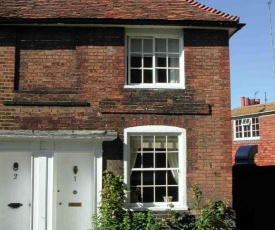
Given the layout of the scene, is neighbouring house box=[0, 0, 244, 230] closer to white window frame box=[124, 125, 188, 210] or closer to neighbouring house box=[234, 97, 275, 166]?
white window frame box=[124, 125, 188, 210]

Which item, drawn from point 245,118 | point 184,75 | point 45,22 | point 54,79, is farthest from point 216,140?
point 245,118

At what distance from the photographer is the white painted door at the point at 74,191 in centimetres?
1006

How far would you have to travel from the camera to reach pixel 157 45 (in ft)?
34.6

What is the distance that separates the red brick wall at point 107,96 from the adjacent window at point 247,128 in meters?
12.8

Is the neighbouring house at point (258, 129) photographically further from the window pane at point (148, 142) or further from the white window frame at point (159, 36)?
the window pane at point (148, 142)

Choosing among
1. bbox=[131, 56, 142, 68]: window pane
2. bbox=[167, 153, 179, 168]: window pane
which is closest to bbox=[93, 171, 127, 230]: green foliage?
bbox=[167, 153, 179, 168]: window pane

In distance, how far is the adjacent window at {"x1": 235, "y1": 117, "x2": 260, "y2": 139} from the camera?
22.4 metres

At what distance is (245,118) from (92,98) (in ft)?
49.2

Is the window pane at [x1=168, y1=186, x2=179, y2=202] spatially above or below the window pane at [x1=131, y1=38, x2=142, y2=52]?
below

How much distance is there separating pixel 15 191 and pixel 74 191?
1.37 metres

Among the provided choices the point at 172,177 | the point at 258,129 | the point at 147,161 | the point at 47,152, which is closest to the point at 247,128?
the point at 258,129

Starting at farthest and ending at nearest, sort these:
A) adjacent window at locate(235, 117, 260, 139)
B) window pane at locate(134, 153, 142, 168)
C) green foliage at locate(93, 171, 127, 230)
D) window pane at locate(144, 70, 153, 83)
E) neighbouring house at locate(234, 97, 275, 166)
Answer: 1. adjacent window at locate(235, 117, 260, 139)
2. neighbouring house at locate(234, 97, 275, 166)
3. window pane at locate(144, 70, 153, 83)
4. window pane at locate(134, 153, 142, 168)
5. green foliage at locate(93, 171, 127, 230)

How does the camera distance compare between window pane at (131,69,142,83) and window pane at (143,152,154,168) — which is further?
window pane at (131,69,142,83)

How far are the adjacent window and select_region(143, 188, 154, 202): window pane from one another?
13558mm
